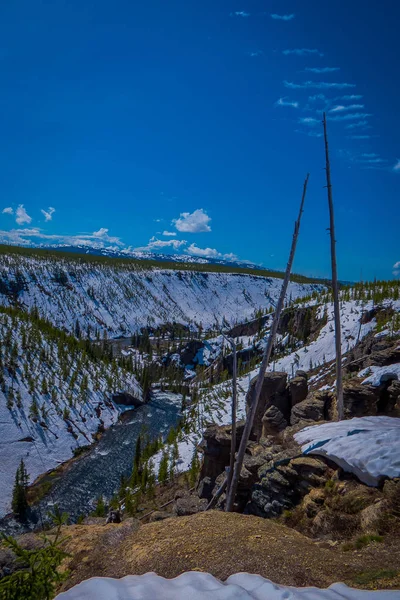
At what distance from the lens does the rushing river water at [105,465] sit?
3572 centimetres

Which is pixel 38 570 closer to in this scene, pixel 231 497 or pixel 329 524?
pixel 329 524

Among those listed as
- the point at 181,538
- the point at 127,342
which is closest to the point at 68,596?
the point at 181,538

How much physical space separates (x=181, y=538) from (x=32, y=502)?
35584 millimetres

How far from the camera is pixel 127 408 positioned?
6606cm

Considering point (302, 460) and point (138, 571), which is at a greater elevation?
point (302, 460)

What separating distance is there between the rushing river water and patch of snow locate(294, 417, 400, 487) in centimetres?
3140

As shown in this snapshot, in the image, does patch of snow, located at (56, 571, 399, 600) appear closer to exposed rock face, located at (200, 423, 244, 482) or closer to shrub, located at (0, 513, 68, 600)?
shrub, located at (0, 513, 68, 600)

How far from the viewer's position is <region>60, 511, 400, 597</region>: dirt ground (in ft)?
22.2

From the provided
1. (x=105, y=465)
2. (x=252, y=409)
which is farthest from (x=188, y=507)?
(x=105, y=465)

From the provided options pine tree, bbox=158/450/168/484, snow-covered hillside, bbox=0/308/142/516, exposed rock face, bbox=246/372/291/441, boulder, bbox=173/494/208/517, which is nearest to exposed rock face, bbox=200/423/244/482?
exposed rock face, bbox=246/372/291/441

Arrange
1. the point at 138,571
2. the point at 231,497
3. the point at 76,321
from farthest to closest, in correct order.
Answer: the point at 76,321 < the point at 231,497 < the point at 138,571

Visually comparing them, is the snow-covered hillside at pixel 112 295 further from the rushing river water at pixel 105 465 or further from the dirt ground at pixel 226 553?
the dirt ground at pixel 226 553

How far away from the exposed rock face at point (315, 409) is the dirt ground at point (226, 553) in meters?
11.0

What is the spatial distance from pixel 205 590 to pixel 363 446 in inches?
302
